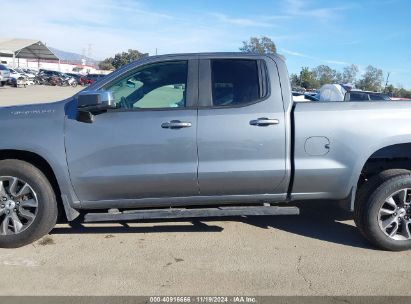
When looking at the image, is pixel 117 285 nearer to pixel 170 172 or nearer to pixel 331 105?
pixel 170 172

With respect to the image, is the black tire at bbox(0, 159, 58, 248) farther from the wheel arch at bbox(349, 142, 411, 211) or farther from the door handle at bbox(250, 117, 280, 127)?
the wheel arch at bbox(349, 142, 411, 211)

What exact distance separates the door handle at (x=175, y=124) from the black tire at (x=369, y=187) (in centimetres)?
189

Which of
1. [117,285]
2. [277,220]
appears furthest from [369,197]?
[117,285]

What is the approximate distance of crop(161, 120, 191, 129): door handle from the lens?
13.4 feet

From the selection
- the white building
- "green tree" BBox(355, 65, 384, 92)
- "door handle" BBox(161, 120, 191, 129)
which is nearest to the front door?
"door handle" BBox(161, 120, 191, 129)

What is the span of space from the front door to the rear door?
5.3 inches

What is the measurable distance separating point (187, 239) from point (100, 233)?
3.22 feet

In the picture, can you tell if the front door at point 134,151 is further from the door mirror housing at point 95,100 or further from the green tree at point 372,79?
the green tree at point 372,79

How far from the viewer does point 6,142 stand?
4.07 m

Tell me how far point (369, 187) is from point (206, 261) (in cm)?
179

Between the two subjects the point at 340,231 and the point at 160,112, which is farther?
the point at 340,231

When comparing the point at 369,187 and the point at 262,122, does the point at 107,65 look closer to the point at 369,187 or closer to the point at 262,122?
the point at 262,122

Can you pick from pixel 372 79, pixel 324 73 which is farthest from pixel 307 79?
pixel 372 79

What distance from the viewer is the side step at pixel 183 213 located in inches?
165
